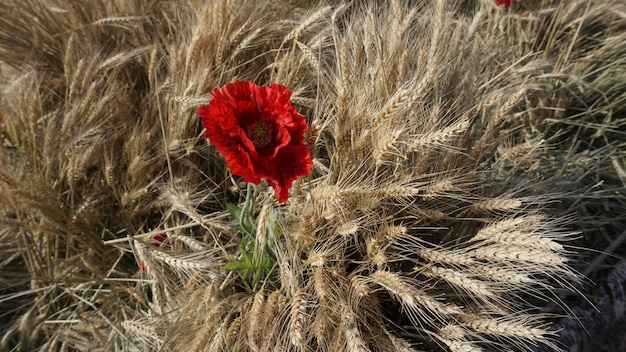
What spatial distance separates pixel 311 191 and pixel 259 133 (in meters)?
0.22

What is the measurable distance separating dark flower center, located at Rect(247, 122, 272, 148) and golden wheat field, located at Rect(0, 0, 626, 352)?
0.34 ft

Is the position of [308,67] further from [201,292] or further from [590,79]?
[590,79]

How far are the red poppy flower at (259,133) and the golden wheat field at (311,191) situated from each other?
0.08m

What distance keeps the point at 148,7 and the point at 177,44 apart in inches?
9.4

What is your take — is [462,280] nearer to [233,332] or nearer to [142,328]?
[233,332]

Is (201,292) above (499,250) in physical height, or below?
below

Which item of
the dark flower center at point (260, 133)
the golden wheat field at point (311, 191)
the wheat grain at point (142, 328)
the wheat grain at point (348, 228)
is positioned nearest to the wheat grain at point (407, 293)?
the golden wheat field at point (311, 191)

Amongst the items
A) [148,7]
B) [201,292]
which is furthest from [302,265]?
[148,7]

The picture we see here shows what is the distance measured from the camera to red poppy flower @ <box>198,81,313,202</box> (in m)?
1.24

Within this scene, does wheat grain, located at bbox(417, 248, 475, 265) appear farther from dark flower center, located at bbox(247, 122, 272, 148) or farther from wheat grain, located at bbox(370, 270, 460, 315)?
dark flower center, located at bbox(247, 122, 272, 148)

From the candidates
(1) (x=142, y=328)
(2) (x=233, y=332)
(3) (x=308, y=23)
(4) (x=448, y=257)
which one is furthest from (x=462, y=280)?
(3) (x=308, y=23)

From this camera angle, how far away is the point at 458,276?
1.29 meters

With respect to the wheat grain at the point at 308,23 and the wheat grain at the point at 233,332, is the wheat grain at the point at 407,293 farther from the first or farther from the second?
the wheat grain at the point at 308,23

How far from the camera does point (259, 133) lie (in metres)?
1.36
